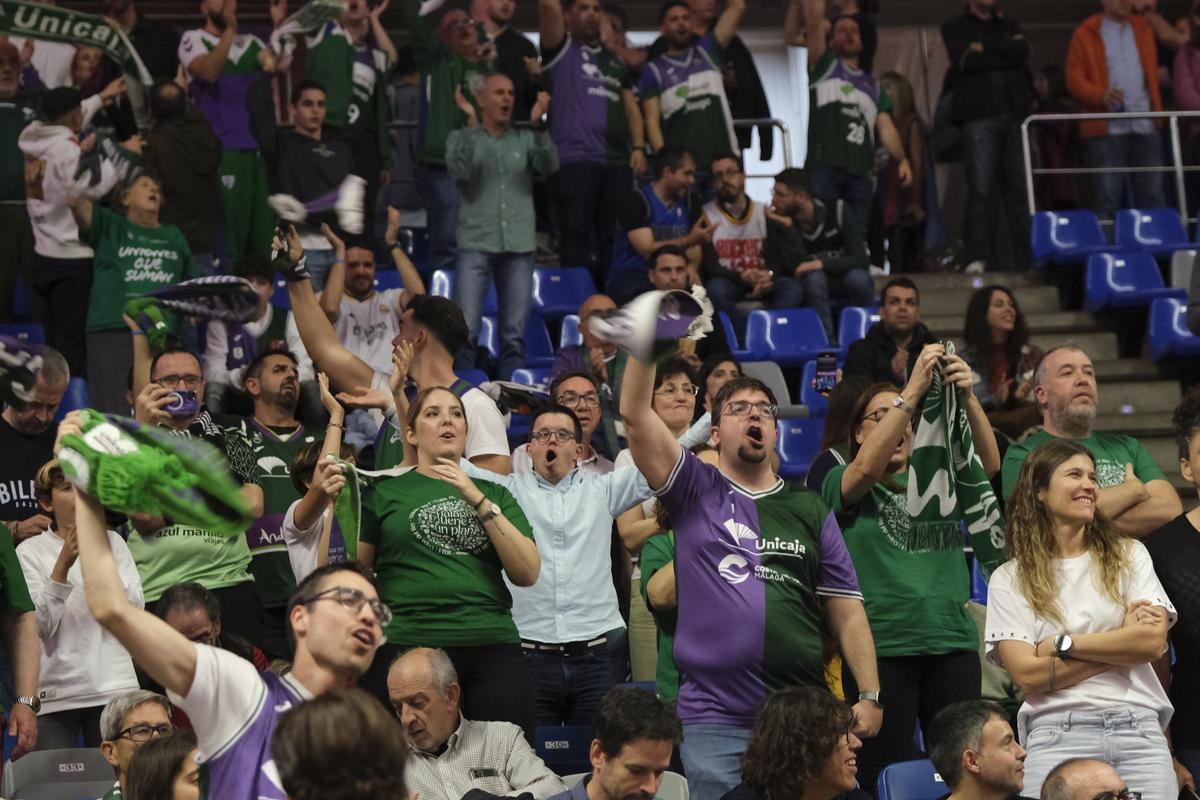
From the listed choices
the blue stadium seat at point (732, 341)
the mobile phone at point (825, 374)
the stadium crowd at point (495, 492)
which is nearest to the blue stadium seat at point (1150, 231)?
the stadium crowd at point (495, 492)

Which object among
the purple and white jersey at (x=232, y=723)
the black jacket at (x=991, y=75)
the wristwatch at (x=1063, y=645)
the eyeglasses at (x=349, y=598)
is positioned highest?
the black jacket at (x=991, y=75)

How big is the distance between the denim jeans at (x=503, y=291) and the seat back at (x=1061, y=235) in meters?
3.27

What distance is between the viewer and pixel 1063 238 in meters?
10.7

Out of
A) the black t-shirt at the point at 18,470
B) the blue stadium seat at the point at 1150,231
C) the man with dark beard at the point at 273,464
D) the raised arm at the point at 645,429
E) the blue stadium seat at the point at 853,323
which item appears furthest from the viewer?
the blue stadium seat at the point at 1150,231

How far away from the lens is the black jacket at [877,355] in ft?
28.0

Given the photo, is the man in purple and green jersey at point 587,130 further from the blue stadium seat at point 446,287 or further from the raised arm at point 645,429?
the raised arm at point 645,429

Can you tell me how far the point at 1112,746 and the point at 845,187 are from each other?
6243mm

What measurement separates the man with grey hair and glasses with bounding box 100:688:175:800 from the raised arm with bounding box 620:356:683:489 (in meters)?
1.61

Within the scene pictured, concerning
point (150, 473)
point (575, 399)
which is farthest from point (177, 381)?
point (150, 473)

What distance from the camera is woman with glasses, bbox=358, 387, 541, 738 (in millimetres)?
5441

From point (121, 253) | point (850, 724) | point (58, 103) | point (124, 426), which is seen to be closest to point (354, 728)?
point (124, 426)

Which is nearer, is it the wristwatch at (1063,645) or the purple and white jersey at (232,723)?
the purple and white jersey at (232,723)

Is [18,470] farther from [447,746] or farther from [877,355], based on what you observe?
[877,355]

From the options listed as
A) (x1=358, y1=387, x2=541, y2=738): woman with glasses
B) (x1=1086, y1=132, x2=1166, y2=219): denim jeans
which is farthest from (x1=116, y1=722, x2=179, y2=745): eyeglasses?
(x1=1086, y1=132, x2=1166, y2=219): denim jeans
